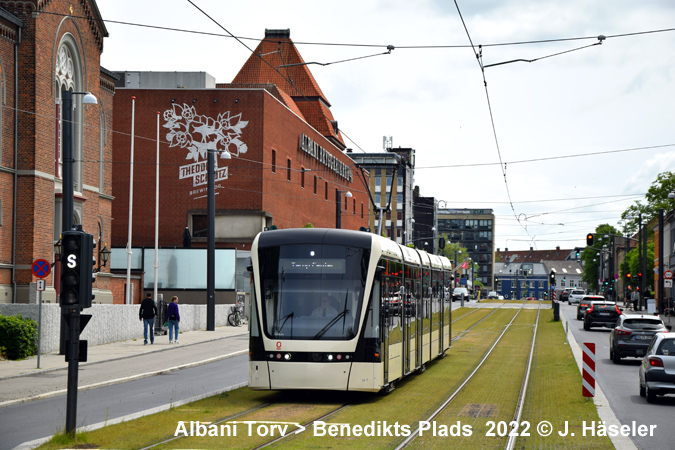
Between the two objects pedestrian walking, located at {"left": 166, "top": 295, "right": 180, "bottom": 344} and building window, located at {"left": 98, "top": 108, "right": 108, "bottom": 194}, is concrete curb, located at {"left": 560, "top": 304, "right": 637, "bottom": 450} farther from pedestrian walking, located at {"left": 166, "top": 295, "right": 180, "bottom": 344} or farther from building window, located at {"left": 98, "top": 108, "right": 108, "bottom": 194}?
building window, located at {"left": 98, "top": 108, "right": 108, "bottom": 194}

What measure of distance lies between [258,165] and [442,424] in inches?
1758

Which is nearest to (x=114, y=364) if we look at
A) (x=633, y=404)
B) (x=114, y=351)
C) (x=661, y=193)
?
(x=114, y=351)

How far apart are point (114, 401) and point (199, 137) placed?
41447 millimetres

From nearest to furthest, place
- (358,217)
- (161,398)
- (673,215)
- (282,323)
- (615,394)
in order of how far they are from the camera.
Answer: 1. (282,323)
2. (161,398)
3. (615,394)
4. (673,215)
5. (358,217)

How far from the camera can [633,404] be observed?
16.9 meters

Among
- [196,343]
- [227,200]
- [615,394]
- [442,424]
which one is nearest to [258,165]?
[227,200]

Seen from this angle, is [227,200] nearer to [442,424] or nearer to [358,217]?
[358,217]

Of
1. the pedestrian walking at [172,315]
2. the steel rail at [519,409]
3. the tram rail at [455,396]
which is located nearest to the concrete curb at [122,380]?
the pedestrian walking at [172,315]

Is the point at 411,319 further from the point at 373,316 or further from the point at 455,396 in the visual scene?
the point at 373,316

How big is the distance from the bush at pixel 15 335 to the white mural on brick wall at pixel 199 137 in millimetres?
31609

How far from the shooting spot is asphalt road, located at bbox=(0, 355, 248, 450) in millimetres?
13141

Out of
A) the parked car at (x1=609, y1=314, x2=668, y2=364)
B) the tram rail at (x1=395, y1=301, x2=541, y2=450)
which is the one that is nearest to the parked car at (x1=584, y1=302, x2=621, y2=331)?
the tram rail at (x1=395, y1=301, x2=541, y2=450)

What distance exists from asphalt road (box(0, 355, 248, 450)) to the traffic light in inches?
64.7

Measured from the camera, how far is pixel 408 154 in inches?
5413
